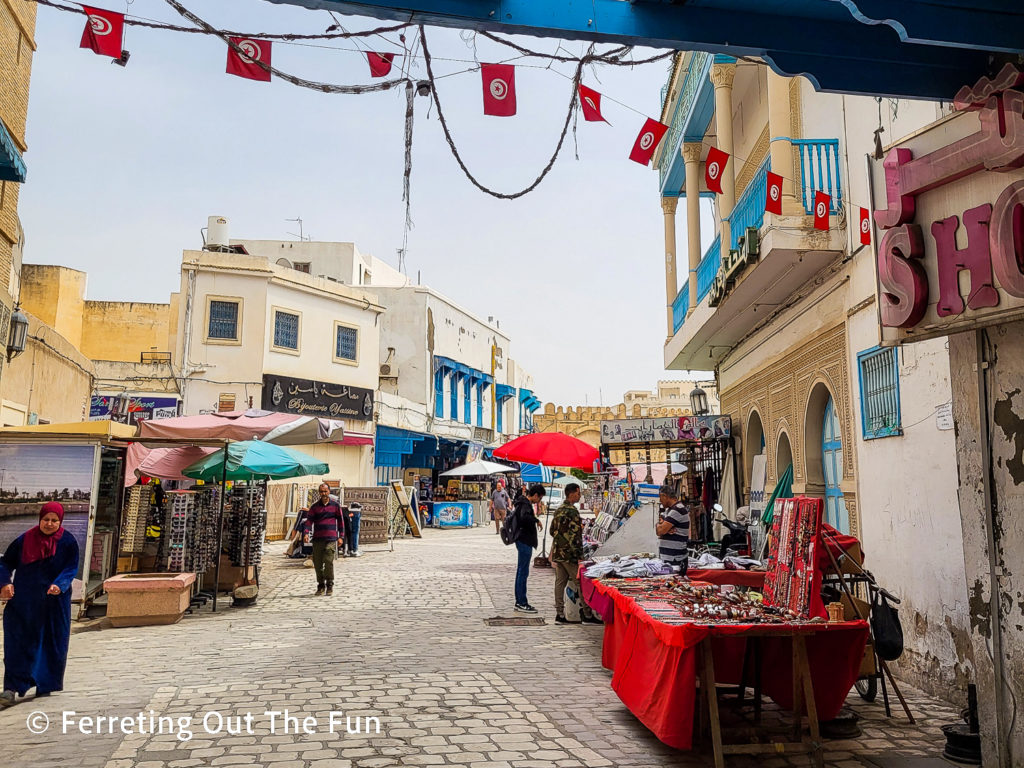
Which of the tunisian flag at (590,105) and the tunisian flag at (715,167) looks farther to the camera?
the tunisian flag at (715,167)

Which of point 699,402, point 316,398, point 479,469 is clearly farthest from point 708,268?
point 316,398

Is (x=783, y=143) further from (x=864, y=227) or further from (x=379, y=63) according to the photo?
(x=379, y=63)

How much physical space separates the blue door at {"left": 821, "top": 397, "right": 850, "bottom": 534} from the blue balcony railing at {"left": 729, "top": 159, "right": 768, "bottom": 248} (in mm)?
2319

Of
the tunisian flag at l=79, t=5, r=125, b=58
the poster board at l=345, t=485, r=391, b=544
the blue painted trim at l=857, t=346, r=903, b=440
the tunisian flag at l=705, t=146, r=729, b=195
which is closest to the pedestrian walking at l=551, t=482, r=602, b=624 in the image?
the blue painted trim at l=857, t=346, r=903, b=440

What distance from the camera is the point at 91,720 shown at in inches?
216

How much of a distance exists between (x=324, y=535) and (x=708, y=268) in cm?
716

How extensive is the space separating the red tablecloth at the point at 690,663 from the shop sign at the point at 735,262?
448 cm

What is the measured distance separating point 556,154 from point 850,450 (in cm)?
453

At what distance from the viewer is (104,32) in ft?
17.6

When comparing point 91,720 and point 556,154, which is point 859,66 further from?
point 91,720

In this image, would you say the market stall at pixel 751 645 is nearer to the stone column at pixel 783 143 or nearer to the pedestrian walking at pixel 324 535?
the stone column at pixel 783 143

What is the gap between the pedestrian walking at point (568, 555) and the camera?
9680mm

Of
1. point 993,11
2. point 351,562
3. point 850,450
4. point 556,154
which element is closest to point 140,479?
point 351,562

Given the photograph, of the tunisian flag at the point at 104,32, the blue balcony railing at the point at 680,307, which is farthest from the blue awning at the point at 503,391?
the tunisian flag at the point at 104,32
